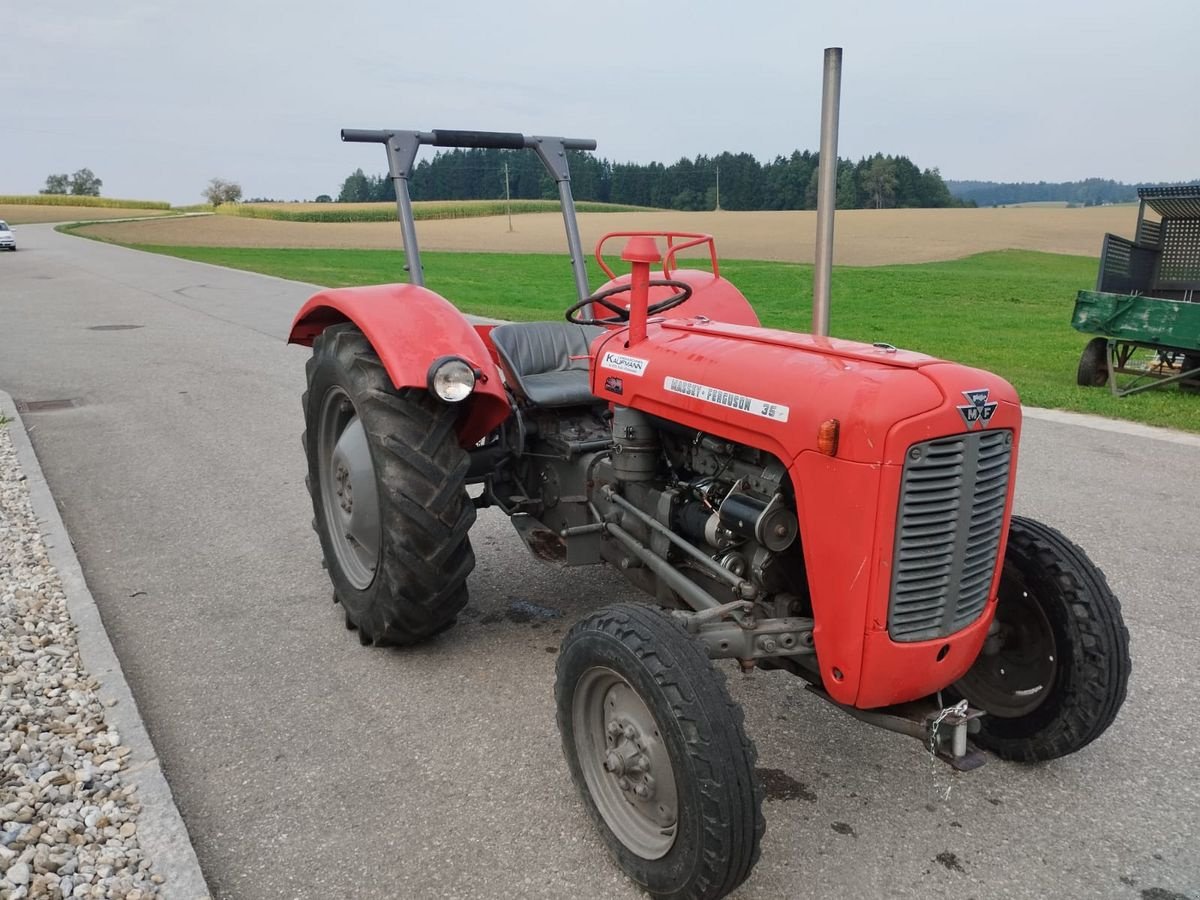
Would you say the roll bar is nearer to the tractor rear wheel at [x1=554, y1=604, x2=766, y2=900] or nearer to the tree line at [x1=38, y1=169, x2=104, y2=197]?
the tractor rear wheel at [x1=554, y1=604, x2=766, y2=900]

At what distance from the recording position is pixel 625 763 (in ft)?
7.52

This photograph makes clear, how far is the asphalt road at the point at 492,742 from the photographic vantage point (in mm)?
2352

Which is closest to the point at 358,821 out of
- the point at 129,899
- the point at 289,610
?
the point at 129,899

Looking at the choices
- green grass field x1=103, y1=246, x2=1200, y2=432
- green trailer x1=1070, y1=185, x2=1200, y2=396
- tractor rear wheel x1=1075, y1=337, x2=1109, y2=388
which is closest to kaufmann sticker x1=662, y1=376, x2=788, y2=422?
green grass field x1=103, y1=246, x2=1200, y2=432

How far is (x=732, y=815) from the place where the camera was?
2014 millimetres

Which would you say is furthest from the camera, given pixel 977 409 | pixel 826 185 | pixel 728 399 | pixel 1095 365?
pixel 1095 365

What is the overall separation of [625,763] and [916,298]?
17.4 meters

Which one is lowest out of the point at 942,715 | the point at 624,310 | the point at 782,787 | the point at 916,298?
the point at 916,298

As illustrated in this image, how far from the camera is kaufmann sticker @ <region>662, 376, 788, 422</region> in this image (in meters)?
2.32

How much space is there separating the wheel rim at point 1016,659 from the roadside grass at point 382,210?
55.9 metres

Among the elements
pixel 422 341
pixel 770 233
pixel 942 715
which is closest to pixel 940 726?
pixel 942 715

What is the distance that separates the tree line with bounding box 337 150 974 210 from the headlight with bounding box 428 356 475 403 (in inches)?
2366

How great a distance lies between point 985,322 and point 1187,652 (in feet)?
39.0

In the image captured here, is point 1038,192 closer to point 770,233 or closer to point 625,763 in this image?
point 770,233
